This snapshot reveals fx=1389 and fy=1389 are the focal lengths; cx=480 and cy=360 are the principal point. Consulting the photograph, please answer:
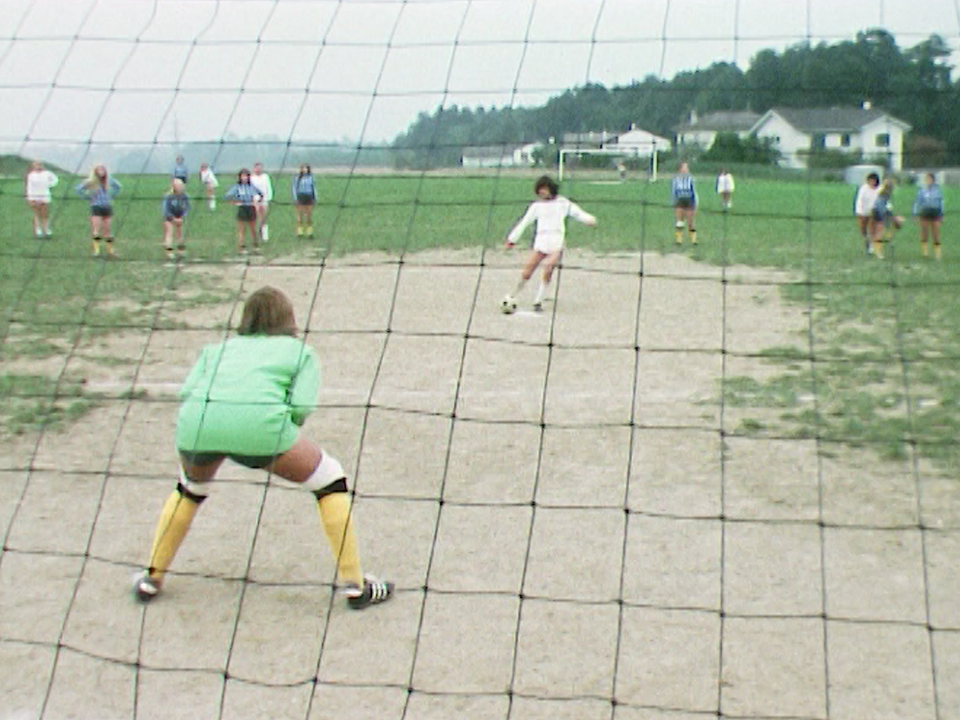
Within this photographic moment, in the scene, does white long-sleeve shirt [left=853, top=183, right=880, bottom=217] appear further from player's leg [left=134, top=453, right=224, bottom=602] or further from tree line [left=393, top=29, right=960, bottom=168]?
player's leg [left=134, top=453, right=224, bottom=602]

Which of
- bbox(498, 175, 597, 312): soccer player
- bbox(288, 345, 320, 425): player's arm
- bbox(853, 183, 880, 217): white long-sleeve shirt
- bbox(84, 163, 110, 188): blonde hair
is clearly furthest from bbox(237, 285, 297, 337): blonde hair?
bbox(853, 183, 880, 217): white long-sleeve shirt

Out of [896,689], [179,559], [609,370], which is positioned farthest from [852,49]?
[609,370]

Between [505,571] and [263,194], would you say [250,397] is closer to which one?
[505,571]

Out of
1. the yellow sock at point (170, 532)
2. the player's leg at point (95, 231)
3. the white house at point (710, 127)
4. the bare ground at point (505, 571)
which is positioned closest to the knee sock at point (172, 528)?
the yellow sock at point (170, 532)

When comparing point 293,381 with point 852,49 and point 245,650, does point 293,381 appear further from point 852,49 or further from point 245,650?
point 852,49

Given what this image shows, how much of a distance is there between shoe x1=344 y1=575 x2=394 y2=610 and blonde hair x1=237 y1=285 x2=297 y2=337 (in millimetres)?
→ 964

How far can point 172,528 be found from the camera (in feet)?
16.9

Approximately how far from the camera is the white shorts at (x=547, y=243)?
1271cm

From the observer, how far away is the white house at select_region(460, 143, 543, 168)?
5.87 meters

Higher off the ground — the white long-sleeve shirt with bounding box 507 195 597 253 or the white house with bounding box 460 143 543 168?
the white house with bounding box 460 143 543 168

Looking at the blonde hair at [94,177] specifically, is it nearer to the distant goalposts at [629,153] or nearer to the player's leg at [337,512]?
the player's leg at [337,512]

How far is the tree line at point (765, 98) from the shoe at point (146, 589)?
6.09ft

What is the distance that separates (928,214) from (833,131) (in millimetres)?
9954

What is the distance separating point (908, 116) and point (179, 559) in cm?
329
